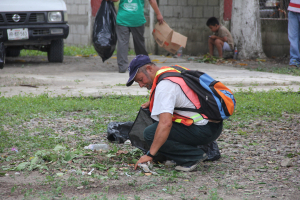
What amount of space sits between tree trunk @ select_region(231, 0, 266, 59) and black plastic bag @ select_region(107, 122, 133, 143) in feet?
24.1

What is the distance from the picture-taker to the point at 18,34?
8164 mm

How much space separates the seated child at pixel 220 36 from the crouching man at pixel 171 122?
307 inches

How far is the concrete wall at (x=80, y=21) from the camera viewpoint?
13.2 m

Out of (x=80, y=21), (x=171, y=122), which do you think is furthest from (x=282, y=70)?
(x=80, y=21)

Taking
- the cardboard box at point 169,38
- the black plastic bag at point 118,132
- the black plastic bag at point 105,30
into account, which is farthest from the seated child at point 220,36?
the black plastic bag at point 118,132

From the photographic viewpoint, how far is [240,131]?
4.35 m

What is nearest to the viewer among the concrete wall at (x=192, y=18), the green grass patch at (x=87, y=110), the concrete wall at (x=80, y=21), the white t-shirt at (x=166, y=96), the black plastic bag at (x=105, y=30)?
the white t-shirt at (x=166, y=96)

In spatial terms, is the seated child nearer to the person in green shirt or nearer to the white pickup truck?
the person in green shirt

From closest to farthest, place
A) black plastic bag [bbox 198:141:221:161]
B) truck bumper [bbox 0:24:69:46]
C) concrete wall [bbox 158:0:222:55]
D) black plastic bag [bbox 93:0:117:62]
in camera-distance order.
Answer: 1. black plastic bag [bbox 198:141:221:161]
2. black plastic bag [bbox 93:0:117:62]
3. truck bumper [bbox 0:24:69:46]
4. concrete wall [bbox 158:0:222:55]

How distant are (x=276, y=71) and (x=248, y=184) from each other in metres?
6.19

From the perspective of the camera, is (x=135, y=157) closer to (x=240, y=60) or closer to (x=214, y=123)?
(x=214, y=123)

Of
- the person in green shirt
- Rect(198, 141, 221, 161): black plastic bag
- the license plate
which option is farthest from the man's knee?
the license plate

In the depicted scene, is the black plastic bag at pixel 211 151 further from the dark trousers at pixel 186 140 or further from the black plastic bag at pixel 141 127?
the black plastic bag at pixel 141 127

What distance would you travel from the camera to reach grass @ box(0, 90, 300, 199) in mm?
2928
